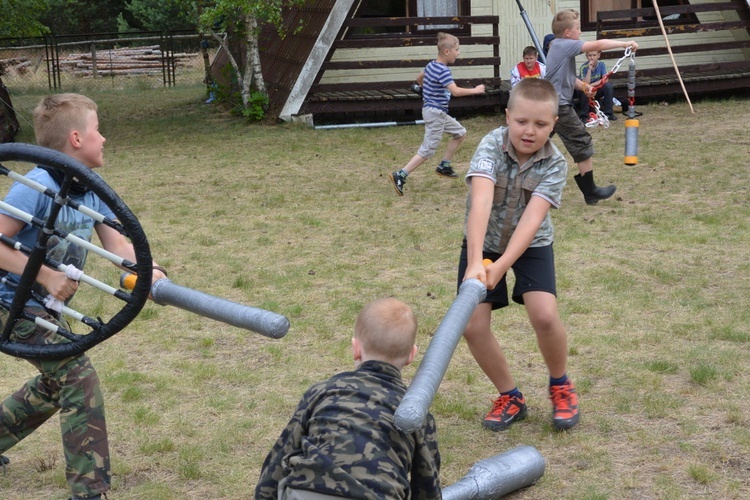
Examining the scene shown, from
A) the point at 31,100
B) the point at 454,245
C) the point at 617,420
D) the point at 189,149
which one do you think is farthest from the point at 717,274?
the point at 31,100

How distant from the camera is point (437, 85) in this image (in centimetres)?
1058

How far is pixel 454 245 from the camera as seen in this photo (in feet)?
26.7

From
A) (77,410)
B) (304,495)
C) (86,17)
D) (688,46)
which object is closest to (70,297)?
(77,410)

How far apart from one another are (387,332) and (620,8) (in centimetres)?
1681

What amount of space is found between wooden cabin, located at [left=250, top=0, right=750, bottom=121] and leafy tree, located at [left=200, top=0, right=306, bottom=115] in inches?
17.3

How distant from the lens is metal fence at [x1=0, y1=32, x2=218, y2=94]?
1051 inches

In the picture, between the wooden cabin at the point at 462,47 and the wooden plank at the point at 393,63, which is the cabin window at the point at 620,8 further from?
the wooden plank at the point at 393,63

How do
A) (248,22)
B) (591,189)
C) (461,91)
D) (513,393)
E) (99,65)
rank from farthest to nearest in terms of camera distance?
(99,65)
(248,22)
(461,91)
(591,189)
(513,393)

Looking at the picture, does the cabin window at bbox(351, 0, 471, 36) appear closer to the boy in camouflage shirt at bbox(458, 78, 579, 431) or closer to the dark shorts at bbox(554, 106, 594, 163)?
the dark shorts at bbox(554, 106, 594, 163)

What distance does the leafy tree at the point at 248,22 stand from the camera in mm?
14336

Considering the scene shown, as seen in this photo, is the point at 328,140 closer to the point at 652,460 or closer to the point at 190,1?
the point at 190,1

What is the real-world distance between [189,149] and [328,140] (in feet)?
7.27

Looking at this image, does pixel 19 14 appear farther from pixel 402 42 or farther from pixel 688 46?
pixel 688 46

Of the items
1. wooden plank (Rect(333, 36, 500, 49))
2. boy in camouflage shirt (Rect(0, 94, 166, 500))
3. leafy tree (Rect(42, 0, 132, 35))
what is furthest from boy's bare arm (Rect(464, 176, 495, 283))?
leafy tree (Rect(42, 0, 132, 35))
